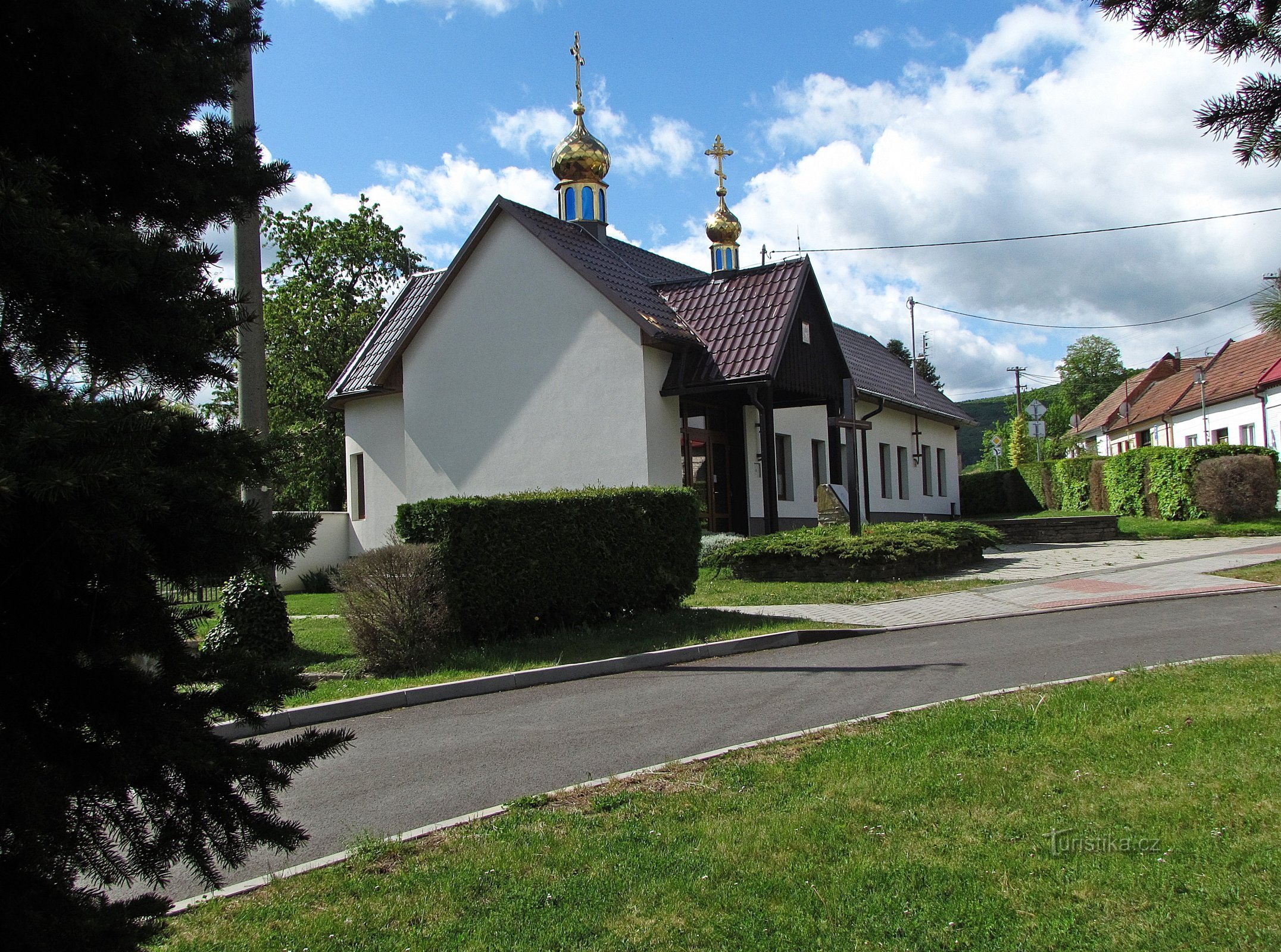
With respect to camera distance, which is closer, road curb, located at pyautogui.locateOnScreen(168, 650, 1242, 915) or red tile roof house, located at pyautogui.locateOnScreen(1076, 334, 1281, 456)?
road curb, located at pyautogui.locateOnScreen(168, 650, 1242, 915)

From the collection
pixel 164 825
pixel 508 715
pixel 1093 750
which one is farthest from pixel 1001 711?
pixel 164 825

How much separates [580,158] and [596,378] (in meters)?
9.61

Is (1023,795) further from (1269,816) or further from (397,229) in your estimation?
(397,229)

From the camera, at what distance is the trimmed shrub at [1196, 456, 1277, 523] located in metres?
25.9

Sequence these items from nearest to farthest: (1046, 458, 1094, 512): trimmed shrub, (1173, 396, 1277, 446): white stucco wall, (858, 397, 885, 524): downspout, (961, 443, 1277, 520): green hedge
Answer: (961, 443, 1277, 520): green hedge
(858, 397, 885, 524): downspout
(1046, 458, 1094, 512): trimmed shrub
(1173, 396, 1277, 446): white stucco wall

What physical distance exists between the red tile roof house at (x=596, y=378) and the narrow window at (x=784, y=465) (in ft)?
0.16

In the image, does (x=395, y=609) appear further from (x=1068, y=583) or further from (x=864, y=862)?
(x=1068, y=583)

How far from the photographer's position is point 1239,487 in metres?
26.0

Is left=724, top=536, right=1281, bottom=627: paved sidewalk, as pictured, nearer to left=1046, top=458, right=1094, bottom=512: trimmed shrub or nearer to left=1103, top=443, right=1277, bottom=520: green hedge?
left=1103, top=443, right=1277, bottom=520: green hedge

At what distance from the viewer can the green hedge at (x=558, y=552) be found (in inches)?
461

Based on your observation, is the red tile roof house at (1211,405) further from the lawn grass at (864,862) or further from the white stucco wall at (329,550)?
the lawn grass at (864,862)

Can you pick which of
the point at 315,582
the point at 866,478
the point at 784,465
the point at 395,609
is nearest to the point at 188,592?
the point at 395,609

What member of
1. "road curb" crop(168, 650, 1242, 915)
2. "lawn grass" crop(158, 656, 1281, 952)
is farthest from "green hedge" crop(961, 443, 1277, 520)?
"lawn grass" crop(158, 656, 1281, 952)

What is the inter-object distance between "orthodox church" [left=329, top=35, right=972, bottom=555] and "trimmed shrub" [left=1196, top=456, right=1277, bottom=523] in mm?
10297
